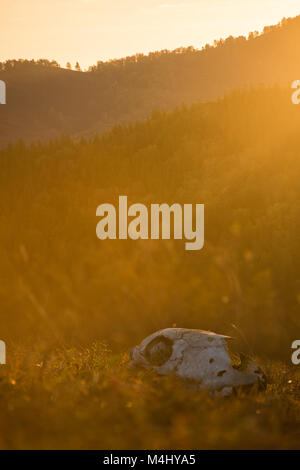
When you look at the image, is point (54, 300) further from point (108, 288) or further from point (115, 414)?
point (115, 414)

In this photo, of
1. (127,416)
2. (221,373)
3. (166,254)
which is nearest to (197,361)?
(221,373)

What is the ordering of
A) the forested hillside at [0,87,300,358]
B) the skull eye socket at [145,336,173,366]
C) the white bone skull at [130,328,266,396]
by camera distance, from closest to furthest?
1. the white bone skull at [130,328,266,396]
2. the skull eye socket at [145,336,173,366]
3. the forested hillside at [0,87,300,358]

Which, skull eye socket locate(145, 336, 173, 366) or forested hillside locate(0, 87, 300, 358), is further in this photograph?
forested hillside locate(0, 87, 300, 358)

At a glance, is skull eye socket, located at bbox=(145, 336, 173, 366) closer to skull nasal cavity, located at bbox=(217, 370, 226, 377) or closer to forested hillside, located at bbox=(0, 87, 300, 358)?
skull nasal cavity, located at bbox=(217, 370, 226, 377)

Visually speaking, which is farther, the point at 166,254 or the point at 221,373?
the point at 166,254

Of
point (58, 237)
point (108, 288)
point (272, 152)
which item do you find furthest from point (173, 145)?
point (108, 288)

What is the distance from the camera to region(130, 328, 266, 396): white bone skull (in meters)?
8.29

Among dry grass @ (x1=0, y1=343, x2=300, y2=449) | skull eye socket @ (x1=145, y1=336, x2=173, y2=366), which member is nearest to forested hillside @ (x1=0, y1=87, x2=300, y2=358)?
skull eye socket @ (x1=145, y1=336, x2=173, y2=366)

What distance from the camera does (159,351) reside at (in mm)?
9461

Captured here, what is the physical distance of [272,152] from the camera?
5209 centimetres

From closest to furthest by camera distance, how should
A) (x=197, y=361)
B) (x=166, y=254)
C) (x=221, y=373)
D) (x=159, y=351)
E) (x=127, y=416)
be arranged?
(x=127, y=416) → (x=221, y=373) → (x=197, y=361) → (x=159, y=351) → (x=166, y=254)

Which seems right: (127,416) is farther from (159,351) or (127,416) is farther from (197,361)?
(159,351)

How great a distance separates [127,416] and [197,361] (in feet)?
9.08

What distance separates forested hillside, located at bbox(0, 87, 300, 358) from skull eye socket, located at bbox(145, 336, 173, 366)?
48.6ft
